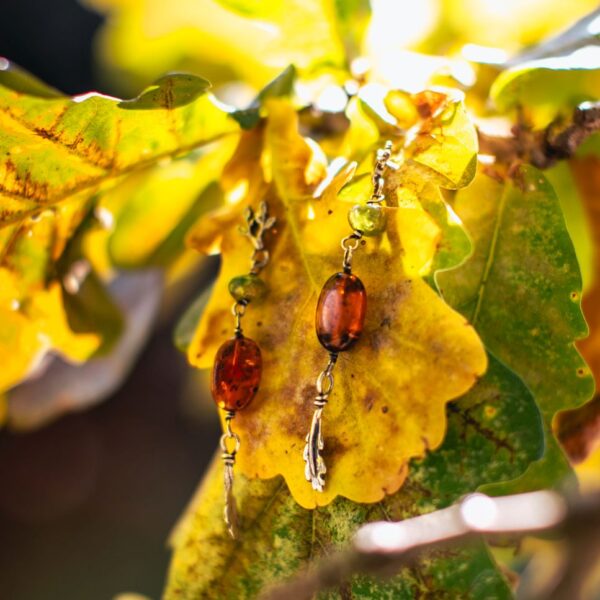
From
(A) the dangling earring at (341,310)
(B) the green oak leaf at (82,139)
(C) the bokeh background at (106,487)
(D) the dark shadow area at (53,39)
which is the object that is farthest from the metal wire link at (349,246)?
(D) the dark shadow area at (53,39)

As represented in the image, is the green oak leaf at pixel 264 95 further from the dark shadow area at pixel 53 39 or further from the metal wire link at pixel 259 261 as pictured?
the dark shadow area at pixel 53 39

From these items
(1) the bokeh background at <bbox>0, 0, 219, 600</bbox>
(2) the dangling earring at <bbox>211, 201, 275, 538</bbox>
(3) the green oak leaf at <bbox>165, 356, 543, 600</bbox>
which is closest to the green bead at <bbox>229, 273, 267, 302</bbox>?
(2) the dangling earring at <bbox>211, 201, 275, 538</bbox>

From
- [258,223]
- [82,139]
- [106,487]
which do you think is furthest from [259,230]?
[106,487]

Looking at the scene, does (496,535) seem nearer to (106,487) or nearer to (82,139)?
(82,139)

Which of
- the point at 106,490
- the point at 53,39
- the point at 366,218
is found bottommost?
the point at 106,490

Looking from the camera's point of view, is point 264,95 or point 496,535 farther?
point 264,95

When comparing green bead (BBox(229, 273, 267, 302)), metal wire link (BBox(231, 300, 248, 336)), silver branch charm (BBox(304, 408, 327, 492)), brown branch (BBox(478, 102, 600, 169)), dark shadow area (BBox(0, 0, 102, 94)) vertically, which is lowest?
dark shadow area (BBox(0, 0, 102, 94))

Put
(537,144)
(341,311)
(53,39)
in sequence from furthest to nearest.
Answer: (53,39), (537,144), (341,311)

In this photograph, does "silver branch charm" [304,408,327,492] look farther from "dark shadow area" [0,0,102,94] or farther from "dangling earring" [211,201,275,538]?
"dark shadow area" [0,0,102,94]
